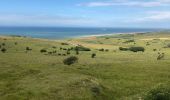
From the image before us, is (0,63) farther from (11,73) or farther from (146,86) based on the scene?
(146,86)

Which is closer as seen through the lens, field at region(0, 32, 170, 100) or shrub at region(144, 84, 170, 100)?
shrub at region(144, 84, 170, 100)

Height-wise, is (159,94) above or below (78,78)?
below

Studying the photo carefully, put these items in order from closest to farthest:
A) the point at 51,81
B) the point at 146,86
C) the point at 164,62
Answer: the point at 51,81, the point at 146,86, the point at 164,62

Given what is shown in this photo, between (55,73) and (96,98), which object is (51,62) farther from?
(96,98)

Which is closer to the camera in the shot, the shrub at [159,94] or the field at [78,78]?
the shrub at [159,94]

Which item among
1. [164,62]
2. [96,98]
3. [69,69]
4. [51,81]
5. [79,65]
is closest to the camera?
[96,98]

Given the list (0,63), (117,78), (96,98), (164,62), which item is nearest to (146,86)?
(117,78)

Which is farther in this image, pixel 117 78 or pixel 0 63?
pixel 0 63

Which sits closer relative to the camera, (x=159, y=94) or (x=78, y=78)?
(x=159, y=94)

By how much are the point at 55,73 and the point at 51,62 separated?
32.0 feet

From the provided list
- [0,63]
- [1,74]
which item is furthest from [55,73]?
[0,63]

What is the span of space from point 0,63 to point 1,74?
7.09 m

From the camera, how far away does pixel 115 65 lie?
5694 cm

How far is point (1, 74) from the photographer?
155 ft
